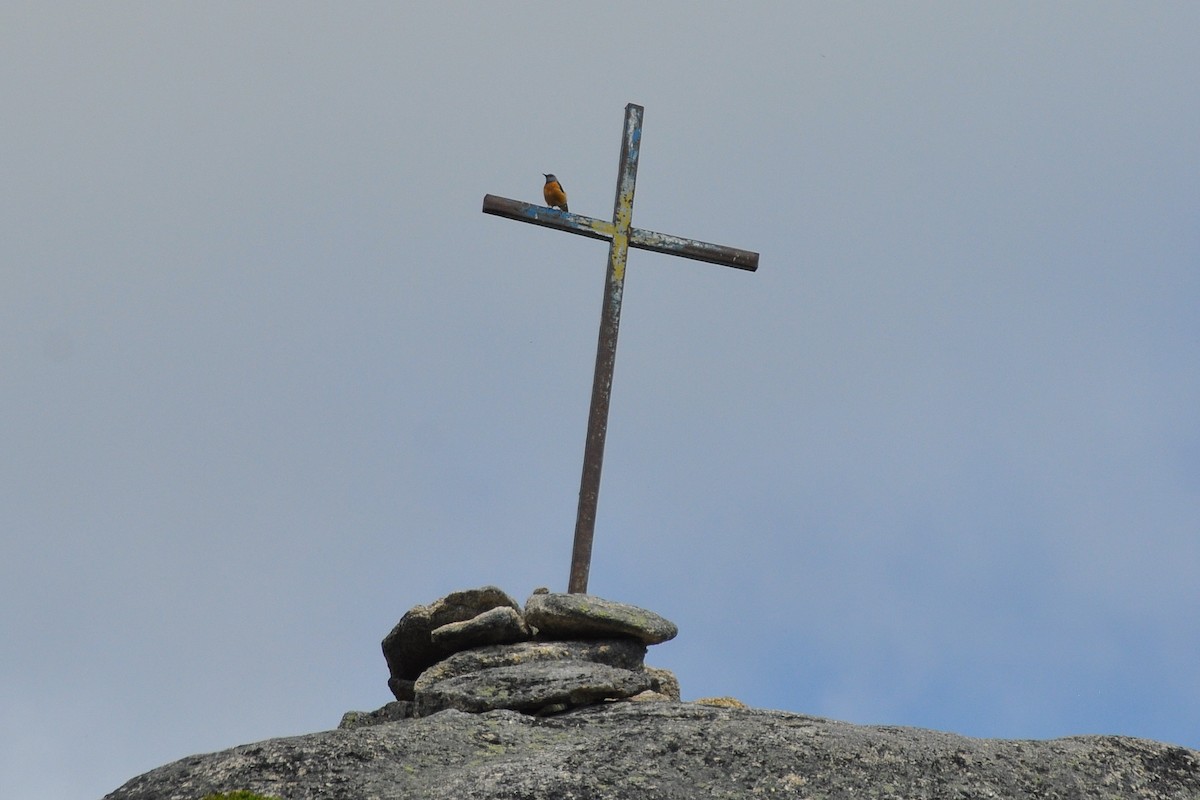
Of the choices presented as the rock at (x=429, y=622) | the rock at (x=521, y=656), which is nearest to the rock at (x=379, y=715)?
the rock at (x=521, y=656)

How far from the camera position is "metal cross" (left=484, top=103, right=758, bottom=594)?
15641 mm

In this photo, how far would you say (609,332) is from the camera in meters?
16.4

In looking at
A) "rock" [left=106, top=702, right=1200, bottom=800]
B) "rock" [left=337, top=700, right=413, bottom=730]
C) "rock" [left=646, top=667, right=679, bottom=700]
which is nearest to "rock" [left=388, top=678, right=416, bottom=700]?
"rock" [left=337, top=700, right=413, bottom=730]

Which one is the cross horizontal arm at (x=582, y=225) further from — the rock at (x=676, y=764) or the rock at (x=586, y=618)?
the rock at (x=676, y=764)

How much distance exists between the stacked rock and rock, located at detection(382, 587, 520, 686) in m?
0.01

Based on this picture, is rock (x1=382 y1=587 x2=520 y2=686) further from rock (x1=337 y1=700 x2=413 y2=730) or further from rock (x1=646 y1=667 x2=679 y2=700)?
rock (x1=646 y1=667 x2=679 y2=700)

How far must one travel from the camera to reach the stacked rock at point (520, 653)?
12.1m

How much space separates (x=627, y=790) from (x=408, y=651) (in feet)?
19.6

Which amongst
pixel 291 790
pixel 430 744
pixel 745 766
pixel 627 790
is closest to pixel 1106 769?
pixel 745 766

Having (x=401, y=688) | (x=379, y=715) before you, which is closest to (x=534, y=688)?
(x=379, y=715)

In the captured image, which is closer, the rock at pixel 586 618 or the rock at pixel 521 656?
the rock at pixel 521 656

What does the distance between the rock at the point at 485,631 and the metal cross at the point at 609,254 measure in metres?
1.51

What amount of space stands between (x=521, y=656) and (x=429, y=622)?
5.46ft

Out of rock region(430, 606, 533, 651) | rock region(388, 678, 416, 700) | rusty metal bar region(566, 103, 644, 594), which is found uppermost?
rusty metal bar region(566, 103, 644, 594)
